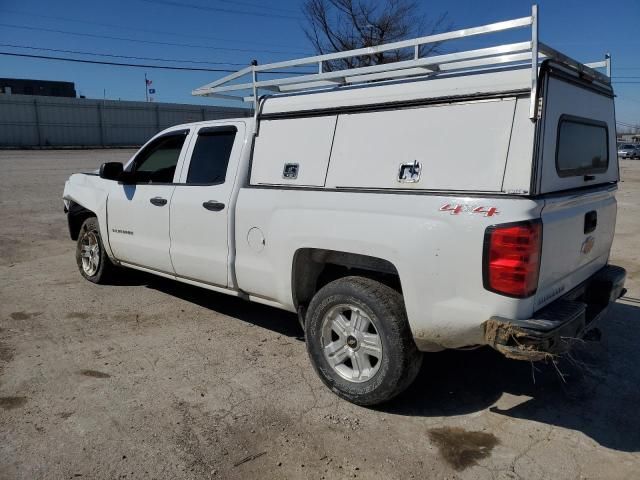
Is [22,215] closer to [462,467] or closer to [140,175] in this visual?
[140,175]

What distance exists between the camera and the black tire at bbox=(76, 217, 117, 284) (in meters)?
6.32

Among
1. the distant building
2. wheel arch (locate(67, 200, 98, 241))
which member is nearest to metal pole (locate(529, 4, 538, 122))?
wheel arch (locate(67, 200, 98, 241))

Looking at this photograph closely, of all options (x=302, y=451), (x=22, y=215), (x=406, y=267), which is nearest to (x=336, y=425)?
(x=302, y=451)

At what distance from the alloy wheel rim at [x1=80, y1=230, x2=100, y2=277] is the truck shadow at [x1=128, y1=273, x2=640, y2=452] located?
8.94ft

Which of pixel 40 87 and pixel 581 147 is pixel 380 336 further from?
pixel 40 87

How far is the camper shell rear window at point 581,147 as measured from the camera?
132 inches

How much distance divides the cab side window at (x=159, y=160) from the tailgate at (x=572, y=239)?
3522 mm

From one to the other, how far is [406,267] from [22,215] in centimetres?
1068

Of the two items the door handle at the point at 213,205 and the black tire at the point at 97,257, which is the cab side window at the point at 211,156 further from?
Result: the black tire at the point at 97,257

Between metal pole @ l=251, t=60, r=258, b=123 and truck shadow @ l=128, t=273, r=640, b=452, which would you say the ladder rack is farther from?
truck shadow @ l=128, t=273, r=640, b=452

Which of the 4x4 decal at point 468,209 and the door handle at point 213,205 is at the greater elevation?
the 4x4 decal at point 468,209

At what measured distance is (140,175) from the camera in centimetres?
557

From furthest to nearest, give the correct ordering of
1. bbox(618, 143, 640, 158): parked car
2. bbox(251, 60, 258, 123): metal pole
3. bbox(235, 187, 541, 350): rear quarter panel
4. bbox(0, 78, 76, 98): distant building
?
bbox(0, 78, 76, 98): distant building
bbox(618, 143, 640, 158): parked car
bbox(251, 60, 258, 123): metal pole
bbox(235, 187, 541, 350): rear quarter panel

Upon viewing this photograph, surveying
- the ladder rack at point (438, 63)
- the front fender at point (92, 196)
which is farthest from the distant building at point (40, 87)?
the ladder rack at point (438, 63)
